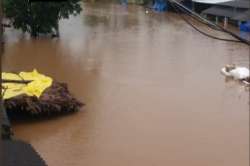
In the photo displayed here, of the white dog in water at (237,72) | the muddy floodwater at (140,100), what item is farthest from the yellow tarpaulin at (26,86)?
the white dog in water at (237,72)

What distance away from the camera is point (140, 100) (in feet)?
26.3

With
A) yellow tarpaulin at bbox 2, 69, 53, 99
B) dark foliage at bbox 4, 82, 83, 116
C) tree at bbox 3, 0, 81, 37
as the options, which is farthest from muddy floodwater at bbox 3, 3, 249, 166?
yellow tarpaulin at bbox 2, 69, 53, 99

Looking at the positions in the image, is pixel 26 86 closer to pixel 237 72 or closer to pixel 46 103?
pixel 46 103

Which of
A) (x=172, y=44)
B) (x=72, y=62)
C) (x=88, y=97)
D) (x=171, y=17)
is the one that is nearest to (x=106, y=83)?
(x=88, y=97)

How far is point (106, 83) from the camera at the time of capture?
9125 millimetres

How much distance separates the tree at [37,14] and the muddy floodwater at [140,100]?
1.00 ft

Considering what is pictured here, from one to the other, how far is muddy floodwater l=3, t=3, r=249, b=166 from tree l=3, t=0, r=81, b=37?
1.00ft

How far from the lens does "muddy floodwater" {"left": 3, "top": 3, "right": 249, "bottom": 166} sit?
601cm

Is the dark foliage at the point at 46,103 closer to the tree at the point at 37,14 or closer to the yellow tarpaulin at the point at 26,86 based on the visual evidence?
the yellow tarpaulin at the point at 26,86

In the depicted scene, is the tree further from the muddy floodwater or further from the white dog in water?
the white dog in water

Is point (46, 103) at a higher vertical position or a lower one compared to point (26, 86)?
lower

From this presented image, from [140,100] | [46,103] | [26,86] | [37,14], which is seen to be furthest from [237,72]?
[37,14]

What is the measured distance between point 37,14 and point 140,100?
613cm

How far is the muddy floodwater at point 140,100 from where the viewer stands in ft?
19.7
